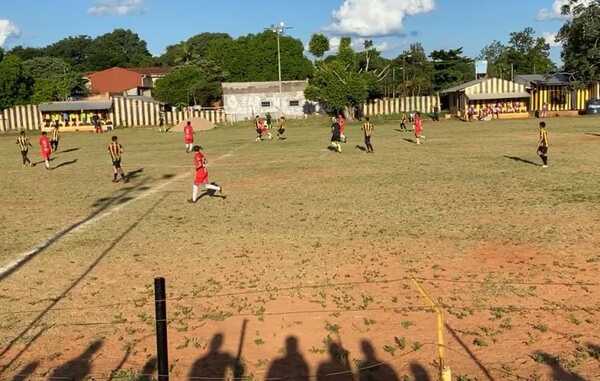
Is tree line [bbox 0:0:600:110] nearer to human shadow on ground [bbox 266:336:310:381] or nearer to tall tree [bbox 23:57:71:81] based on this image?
tall tree [bbox 23:57:71:81]

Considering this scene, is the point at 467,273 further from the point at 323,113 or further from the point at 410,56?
the point at 410,56

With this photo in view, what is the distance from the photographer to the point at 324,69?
5519 centimetres

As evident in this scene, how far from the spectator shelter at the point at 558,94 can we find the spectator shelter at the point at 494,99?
4.62 ft

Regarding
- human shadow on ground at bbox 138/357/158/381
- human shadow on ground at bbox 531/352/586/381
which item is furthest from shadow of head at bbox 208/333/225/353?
human shadow on ground at bbox 531/352/586/381

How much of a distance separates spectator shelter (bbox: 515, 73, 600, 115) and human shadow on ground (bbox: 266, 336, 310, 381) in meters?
52.8

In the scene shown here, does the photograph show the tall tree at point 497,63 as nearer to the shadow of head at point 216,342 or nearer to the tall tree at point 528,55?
the tall tree at point 528,55

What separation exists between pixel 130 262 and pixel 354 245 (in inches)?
162

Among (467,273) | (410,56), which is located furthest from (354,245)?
(410,56)

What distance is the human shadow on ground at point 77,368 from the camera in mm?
6574

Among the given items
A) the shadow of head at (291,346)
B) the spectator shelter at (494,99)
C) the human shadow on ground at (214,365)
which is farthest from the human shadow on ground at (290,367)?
the spectator shelter at (494,99)

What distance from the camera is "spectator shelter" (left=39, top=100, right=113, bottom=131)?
5569cm

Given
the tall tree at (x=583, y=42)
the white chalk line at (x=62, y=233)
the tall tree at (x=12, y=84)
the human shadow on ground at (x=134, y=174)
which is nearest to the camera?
the white chalk line at (x=62, y=233)

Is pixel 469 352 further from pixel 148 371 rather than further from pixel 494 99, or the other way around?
pixel 494 99

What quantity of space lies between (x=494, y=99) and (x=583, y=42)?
910 centimetres
